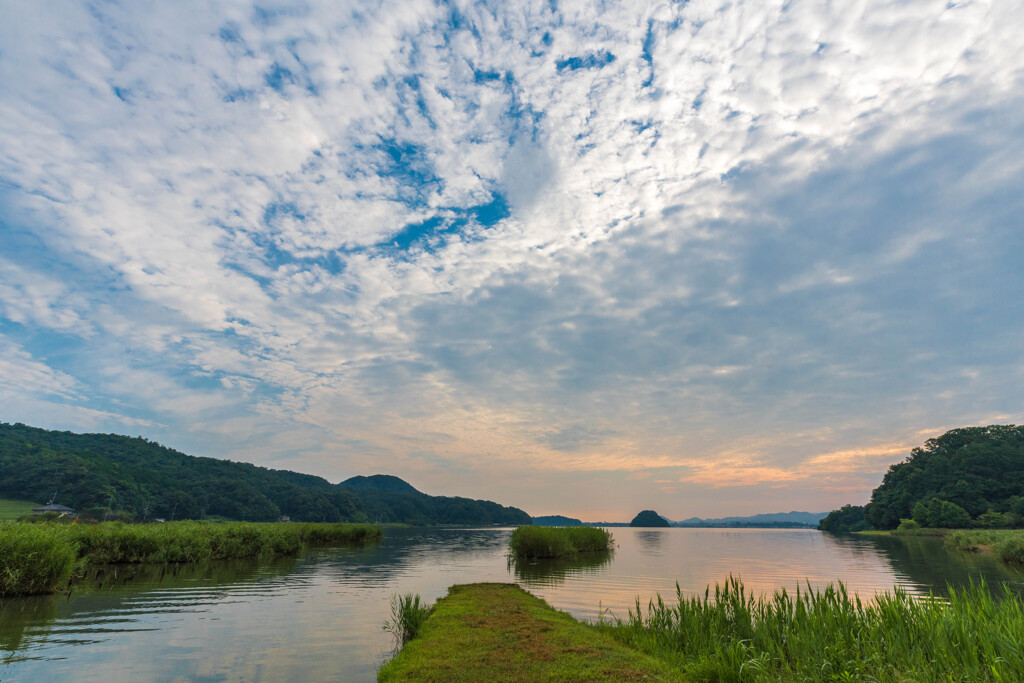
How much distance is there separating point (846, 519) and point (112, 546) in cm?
21734

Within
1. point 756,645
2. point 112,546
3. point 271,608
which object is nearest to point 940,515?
point 756,645

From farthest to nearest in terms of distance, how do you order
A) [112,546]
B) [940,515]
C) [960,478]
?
[960,478], [940,515], [112,546]

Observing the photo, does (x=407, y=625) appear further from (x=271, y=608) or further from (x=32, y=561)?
(x=32, y=561)

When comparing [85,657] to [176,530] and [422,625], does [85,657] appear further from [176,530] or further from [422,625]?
[176,530]

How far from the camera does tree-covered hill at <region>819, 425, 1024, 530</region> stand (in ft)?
318

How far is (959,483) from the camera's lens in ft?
337

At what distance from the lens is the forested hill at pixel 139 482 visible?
380 ft

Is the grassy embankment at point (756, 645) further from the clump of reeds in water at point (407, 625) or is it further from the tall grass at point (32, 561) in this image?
the tall grass at point (32, 561)

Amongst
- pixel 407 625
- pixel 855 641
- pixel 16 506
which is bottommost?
pixel 407 625

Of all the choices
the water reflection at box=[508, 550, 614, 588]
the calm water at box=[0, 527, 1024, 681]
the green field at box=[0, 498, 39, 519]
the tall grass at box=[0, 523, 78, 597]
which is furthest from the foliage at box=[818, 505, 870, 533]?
the green field at box=[0, 498, 39, 519]

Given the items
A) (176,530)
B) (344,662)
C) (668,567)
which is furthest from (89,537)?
(668,567)

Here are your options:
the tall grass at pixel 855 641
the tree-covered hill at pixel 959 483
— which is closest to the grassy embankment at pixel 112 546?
the tall grass at pixel 855 641

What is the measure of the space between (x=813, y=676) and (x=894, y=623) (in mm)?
2651

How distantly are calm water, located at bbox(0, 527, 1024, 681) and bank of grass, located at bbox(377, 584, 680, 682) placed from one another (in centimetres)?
211
